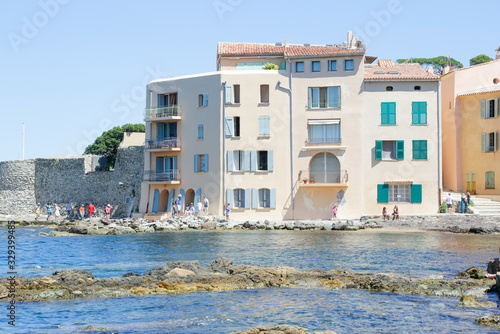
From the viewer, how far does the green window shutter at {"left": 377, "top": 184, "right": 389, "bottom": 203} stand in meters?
41.4

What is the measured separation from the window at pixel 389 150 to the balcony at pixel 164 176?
13.8 metres

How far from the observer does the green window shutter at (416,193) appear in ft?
135

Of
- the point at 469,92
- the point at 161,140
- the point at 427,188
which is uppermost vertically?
the point at 469,92

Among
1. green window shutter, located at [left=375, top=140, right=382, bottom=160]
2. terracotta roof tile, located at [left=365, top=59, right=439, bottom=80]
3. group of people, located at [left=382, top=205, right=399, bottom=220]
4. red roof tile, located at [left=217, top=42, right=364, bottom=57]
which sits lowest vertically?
group of people, located at [left=382, top=205, right=399, bottom=220]

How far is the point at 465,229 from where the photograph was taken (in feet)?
120

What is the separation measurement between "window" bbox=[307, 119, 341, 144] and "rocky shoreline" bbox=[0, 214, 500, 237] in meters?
5.39

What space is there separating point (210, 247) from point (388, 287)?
13.0m

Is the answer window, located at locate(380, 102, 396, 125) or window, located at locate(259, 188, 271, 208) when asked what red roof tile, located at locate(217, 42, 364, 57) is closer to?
window, located at locate(380, 102, 396, 125)

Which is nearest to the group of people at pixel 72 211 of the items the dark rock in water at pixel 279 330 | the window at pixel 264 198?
the window at pixel 264 198

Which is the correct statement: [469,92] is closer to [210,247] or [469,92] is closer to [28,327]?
[210,247]

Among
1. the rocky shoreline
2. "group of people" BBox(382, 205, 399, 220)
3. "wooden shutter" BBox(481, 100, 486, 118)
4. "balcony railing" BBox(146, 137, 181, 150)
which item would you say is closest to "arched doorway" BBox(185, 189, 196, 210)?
the rocky shoreline

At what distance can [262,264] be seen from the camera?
77.9 feet

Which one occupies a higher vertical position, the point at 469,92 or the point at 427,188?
the point at 469,92

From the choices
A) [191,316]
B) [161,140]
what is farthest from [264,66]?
[191,316]
